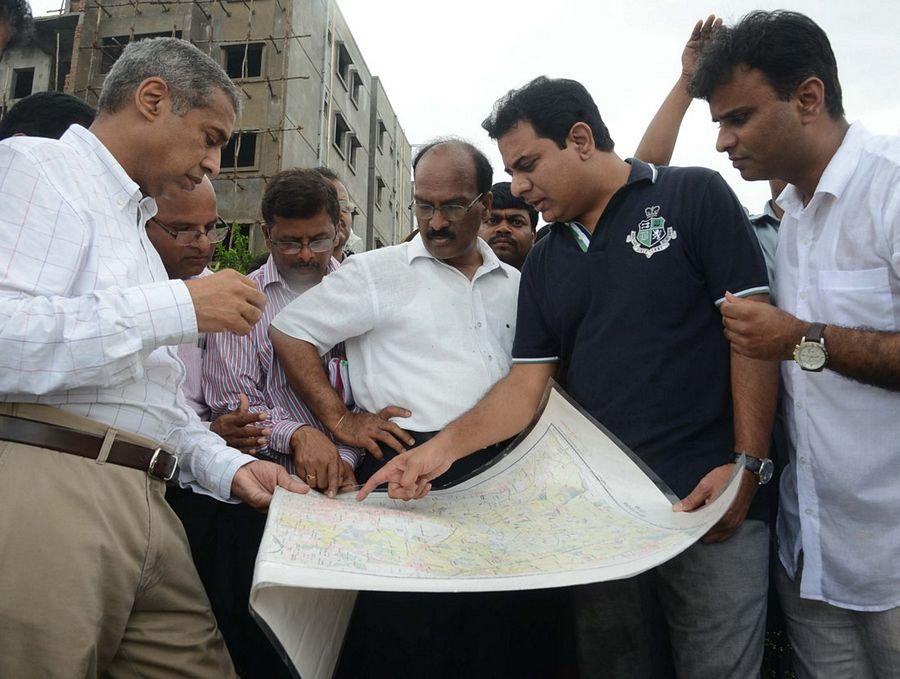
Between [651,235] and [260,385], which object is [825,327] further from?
[260,385]

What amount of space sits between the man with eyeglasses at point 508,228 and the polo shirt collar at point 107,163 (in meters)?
2.26

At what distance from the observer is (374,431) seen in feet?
A: 8.08

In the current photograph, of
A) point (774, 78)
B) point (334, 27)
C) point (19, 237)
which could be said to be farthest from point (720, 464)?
point (334, 27)

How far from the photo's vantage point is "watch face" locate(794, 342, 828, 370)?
5.47 feet

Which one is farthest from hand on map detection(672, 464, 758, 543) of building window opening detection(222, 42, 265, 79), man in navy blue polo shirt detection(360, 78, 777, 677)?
building window opening detection(222, 42, 265, 79)

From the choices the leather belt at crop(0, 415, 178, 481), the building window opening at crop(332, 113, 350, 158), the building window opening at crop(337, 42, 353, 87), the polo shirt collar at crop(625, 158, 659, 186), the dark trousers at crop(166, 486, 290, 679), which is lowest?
the dark trousers at crop(166, 486, 290, 679)

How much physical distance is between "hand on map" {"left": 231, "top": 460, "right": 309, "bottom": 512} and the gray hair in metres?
1.03

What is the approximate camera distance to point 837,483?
1828 mm

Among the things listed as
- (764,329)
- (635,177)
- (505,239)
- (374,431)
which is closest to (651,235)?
(635,177)

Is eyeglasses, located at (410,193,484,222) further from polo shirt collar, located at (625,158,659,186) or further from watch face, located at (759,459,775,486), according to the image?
watch face, located at (759,459,775,486)

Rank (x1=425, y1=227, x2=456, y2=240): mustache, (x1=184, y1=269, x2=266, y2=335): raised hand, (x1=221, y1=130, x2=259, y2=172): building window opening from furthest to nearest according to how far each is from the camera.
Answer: (x1=221, y1=130, x2=259, y2=172): building window opening → (x1=425, y1=227, x2=456, y2=240): mustache → (x1=184, y1=269, x2=266, y2=335): raised hand

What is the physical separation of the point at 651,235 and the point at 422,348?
922mm

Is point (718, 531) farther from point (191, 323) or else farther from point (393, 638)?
point (191, 323)

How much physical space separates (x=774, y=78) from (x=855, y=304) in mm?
666
